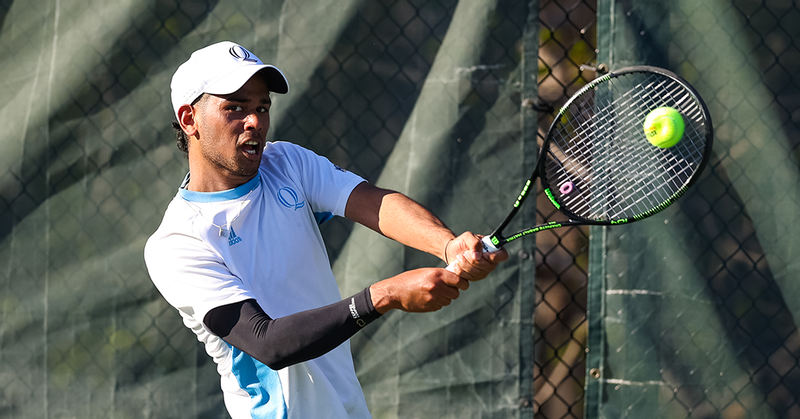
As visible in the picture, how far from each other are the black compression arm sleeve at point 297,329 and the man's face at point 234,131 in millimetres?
455

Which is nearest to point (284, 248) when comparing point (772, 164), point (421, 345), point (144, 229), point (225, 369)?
point (225, 369)

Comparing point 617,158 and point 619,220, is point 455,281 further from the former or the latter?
point 617,158

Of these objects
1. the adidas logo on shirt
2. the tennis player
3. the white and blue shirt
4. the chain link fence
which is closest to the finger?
the tennis player

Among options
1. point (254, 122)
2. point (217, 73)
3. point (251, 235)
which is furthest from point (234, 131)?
point (251, 235)

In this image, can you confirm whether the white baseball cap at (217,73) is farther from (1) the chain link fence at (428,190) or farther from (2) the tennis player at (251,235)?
(1) the chain link fence at (428,190)

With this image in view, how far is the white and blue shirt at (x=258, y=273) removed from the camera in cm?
203

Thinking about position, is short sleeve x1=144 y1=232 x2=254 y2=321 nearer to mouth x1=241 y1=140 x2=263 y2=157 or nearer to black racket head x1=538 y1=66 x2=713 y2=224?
mouth x1=241 y1=140 x2=263 y2=157

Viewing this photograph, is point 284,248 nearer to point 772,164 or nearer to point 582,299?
point 582,299

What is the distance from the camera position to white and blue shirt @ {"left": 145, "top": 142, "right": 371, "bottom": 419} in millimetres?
2033

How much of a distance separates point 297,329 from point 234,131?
657 millimetres

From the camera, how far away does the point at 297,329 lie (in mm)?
1793

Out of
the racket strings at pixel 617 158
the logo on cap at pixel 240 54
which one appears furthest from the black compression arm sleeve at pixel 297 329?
the racket strings at pixel 617 158

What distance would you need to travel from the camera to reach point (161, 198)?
3.38 m

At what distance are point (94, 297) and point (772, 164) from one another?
122 inches
